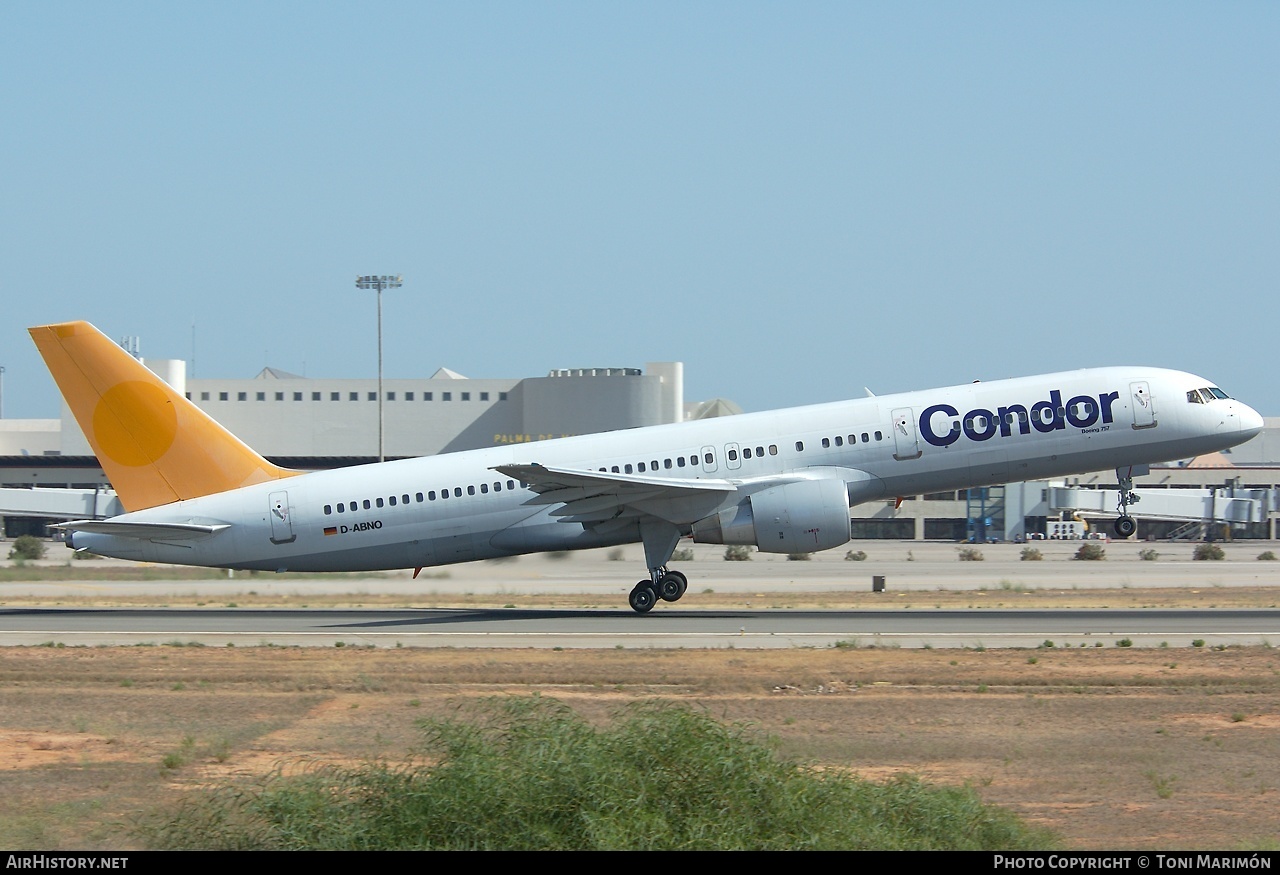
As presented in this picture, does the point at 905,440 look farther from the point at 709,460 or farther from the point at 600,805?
the point at 600,805

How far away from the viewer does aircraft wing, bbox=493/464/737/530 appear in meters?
28.4

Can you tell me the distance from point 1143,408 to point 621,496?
12.3 meters

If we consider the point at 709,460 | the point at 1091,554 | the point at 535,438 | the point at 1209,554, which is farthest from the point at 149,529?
the point at 535,438

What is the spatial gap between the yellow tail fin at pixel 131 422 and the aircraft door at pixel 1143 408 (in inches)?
854

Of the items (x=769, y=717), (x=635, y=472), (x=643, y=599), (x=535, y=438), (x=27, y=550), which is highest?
(x=535, y=438)

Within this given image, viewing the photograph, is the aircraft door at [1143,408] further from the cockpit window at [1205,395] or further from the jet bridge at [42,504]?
the jet bridge at [42,504]

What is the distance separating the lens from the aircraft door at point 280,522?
30.5 metres

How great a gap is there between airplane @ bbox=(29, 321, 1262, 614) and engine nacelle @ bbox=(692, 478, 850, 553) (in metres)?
0.03

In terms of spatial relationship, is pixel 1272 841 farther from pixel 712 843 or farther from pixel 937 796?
pixel 712 843

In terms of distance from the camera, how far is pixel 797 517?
93.9 feet

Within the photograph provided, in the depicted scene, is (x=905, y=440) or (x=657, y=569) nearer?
(x=905, y=440)

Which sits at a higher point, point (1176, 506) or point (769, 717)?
point (1176, 506)

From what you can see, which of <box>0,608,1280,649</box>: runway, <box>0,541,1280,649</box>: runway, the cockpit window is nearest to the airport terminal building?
<box>0,541,1280,649</box>: runway

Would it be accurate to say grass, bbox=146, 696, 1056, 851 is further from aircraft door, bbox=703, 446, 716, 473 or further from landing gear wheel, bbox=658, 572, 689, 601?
landing gear wheel, bbox=658, 572, 689, 601
